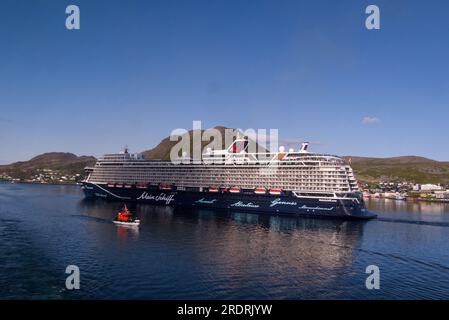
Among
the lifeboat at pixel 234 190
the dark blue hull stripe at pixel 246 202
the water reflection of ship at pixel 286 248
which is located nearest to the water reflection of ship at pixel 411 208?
the dark blue hull stripe at pixel 246 202

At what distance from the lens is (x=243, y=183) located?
90.3 metres

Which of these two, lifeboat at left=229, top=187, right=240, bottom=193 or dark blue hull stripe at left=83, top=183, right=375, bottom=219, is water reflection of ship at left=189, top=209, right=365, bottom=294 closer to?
dark blue hull stripe at left=83, top=183, right=375, bottom=219

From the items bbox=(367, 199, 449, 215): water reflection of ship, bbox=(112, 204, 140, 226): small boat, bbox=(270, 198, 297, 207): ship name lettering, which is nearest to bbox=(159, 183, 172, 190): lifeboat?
bbox=(270, 198, 297, 207): ship name lettering

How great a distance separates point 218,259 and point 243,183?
5001 centimetres

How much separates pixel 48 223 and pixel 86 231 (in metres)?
10.6

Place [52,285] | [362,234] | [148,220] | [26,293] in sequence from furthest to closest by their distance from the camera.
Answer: [148,220], [362,234], [52,285], [26,293]

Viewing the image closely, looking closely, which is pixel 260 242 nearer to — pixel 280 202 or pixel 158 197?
pixel 280 202

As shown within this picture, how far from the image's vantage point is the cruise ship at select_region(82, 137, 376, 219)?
253 ft

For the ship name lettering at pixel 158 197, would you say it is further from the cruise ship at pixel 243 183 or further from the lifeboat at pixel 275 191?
the lifeboat at pixel 275 191

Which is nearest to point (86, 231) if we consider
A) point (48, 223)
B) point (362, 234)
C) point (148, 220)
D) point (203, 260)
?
point (48, 223)

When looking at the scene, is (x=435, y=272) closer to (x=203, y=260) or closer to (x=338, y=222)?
(x=203, y=260)

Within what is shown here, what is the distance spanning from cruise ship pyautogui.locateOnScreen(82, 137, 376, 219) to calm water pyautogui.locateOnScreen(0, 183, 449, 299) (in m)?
8.93

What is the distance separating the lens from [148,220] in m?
70.4

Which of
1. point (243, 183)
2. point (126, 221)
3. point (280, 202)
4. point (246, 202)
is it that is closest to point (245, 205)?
point (246, 202)
